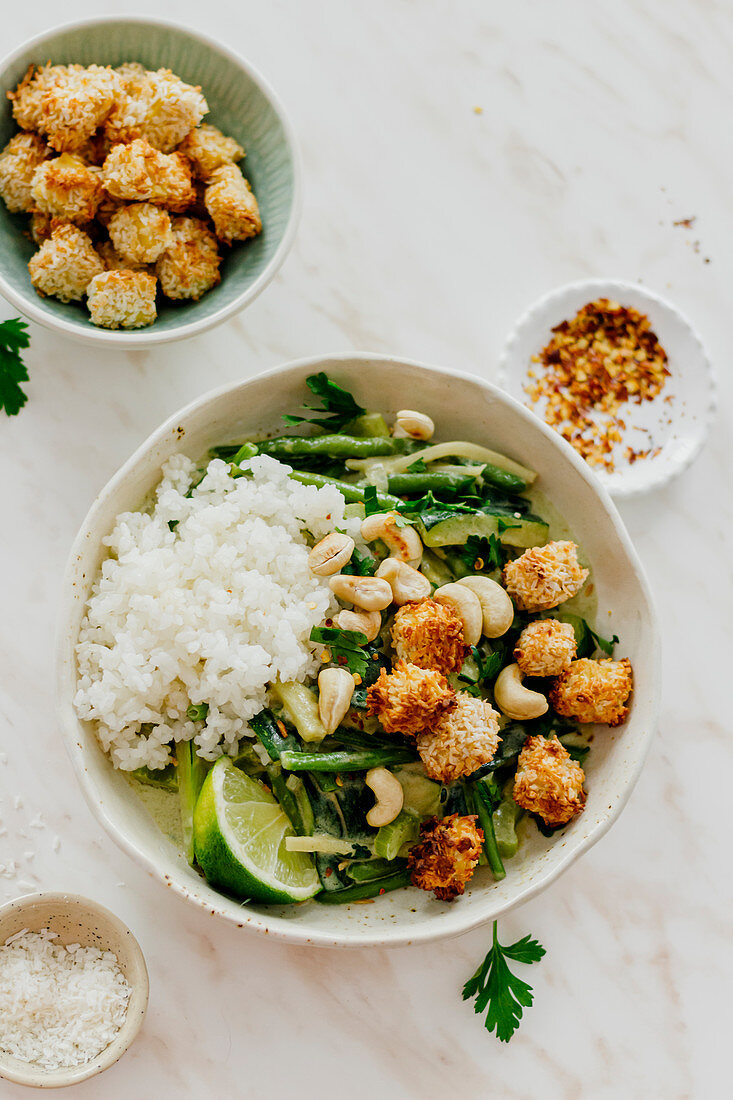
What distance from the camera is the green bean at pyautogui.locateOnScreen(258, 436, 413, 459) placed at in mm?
2740

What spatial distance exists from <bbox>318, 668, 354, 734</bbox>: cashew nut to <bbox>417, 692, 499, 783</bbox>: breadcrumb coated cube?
23 centimetres

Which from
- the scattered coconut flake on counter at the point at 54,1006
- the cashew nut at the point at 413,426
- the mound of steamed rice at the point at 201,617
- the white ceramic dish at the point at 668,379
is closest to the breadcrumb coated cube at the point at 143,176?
the mound of steamed rice at the point at 201,617

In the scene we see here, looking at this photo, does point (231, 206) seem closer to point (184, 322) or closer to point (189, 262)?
point (189, 262)

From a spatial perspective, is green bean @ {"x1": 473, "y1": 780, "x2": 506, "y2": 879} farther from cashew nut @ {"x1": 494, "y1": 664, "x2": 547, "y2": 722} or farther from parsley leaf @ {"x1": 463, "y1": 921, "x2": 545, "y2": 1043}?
parsley leaf @ {"x1": 463, "y1": 921, "x2": 545, "y2": 1043}

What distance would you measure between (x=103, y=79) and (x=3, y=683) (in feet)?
5.91

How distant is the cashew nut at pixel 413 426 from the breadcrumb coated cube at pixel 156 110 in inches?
40.4

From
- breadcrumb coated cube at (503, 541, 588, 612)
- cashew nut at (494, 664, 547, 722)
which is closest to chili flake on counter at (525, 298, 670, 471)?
breadcrumb coated cube at (503, 541, 588, 612)

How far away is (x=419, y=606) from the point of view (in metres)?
2.46

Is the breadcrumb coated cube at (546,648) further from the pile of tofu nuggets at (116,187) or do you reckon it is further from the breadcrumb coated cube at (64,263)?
the breadcrumb coated cube at (64,263)

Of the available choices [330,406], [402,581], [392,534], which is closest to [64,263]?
[330,406]

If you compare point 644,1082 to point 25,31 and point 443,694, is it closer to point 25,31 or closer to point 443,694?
point 443,694

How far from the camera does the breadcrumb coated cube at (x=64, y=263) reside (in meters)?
2.59

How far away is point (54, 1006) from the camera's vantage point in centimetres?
263

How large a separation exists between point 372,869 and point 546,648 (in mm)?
773
